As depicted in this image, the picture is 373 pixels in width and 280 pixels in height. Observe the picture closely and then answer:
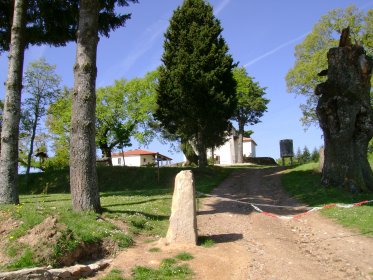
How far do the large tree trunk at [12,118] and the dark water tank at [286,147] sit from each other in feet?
102

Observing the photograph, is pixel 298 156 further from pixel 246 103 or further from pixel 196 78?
pixel 196 78

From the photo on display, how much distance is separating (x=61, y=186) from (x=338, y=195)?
63.7ft

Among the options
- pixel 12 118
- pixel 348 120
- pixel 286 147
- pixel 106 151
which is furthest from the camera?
pixel 106 151

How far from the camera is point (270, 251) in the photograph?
9.04 m

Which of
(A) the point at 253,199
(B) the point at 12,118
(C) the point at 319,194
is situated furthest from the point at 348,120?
(B) the point at 12,118

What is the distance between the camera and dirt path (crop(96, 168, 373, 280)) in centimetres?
766

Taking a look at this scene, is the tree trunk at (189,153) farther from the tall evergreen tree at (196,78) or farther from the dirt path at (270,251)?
the dirt path at (270,251)

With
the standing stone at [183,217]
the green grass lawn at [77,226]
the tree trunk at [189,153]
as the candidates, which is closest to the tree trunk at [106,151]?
the tree trunk at [189,153]

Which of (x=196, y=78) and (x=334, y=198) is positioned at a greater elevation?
(x=196, y=78)

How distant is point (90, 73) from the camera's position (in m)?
11.9

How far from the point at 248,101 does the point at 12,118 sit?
43.2m

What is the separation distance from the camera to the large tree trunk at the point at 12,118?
12797mm

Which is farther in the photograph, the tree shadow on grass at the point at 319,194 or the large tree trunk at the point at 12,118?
the tree shadow on grass at the point at 319,194

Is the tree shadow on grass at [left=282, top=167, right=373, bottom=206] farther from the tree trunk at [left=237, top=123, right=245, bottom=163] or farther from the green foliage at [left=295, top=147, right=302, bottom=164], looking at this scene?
the green foliage at [left=295, top=147, right=302, bottom=164]
